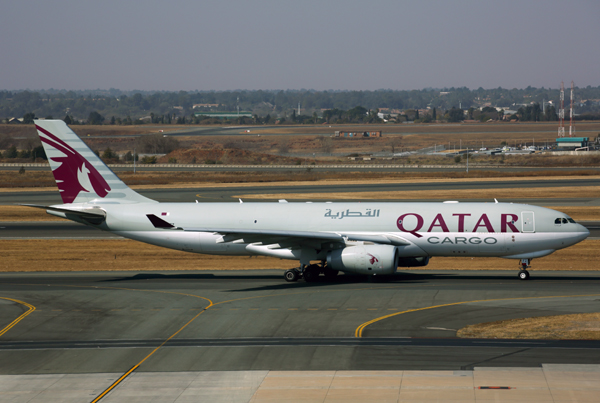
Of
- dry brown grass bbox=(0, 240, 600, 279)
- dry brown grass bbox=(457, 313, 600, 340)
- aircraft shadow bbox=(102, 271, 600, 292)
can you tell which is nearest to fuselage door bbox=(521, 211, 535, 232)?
aircraft shadow bbox=(102, 271, 600, 292)

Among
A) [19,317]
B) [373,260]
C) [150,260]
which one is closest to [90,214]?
[150,260]

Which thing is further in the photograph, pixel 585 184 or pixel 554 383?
pixel 585 184

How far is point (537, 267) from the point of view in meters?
44.6

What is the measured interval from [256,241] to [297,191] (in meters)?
54.3

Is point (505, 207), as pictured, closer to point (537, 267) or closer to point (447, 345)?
point (537, 267)

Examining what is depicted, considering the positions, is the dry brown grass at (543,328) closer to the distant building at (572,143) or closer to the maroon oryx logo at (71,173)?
the maroon oryx logo at (71,173)

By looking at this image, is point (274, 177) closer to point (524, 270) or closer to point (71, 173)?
point (71, 173)

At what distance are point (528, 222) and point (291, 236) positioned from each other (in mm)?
14158

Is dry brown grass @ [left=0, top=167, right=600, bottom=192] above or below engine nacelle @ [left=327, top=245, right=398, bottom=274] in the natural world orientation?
below

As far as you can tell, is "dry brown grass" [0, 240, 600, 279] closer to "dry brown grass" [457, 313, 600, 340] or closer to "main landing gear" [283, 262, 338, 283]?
"main landing gear" [283, 262, 338, 283]

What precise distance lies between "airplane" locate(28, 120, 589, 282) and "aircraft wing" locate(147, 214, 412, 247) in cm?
6

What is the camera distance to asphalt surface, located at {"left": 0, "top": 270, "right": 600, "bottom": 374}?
78.7 feet

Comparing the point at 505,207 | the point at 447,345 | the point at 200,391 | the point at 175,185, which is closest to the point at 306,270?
the point at 505,207

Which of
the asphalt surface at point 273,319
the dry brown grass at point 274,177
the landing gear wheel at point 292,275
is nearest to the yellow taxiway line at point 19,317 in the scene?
the asphalt surface at point 273,319
